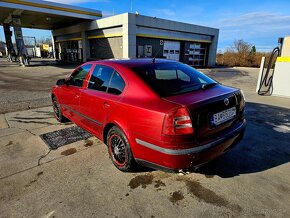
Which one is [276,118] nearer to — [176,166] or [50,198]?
[176,166]

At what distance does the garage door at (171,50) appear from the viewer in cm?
2506

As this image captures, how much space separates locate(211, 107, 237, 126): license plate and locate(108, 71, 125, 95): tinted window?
4.28ft

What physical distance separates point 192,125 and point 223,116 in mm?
596

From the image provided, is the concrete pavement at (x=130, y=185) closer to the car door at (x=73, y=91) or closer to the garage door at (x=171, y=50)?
the car door at (x=73, y=91)

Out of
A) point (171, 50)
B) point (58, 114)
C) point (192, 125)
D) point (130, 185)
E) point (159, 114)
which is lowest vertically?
point (130, 185)

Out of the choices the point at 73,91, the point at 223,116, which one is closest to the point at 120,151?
the point at 223,116

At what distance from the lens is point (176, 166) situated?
2406 millimetres

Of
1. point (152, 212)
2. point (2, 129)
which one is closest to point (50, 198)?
point (152, 212)

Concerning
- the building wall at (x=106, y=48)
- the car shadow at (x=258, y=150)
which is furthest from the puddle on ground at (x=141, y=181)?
the building wall at (x=106, y=48)

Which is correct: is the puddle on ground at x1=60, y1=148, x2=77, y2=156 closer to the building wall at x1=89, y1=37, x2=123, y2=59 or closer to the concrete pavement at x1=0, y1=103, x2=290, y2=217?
the concrete pavement at x1=0, y1=103, x2=290, y2=217

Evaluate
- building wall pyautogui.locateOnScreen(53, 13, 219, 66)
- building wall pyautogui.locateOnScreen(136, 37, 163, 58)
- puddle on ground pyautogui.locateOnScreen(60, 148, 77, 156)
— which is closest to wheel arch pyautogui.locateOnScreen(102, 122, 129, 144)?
puddle on ground pyautogui.locateOnScreen(60, 148, 77, 156)

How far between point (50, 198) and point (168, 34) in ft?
80.0

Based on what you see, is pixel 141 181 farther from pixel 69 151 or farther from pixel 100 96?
pixel 69 151

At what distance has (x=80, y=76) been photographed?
4.12 metres
